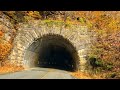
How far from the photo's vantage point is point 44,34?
1064 inches

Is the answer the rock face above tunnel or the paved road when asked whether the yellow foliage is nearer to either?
the rock face above tunnel

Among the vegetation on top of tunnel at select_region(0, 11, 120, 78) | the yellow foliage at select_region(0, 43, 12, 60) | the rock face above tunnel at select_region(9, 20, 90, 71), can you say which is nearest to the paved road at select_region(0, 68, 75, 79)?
the yellow foliage at select_region(0, 43, 12, 60)

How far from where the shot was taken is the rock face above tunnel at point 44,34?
86.9 ft

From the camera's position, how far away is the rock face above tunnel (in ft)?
86.9

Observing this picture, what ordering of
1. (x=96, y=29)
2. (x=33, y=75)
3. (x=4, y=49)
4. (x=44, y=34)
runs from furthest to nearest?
(x=96, y=29) < (x=44, y=34) < (x=4, y=49) < (x=33, y=75)

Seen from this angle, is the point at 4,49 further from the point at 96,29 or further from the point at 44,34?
the point at 96,29

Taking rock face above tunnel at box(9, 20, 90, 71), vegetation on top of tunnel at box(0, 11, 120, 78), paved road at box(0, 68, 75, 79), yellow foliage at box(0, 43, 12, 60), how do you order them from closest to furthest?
paved road at box(0, 68, 75, 79), vegetation on top of tunnel at box(0, 11, 120, 78), yellow foliage at box(0, 43, 12, 60), rock face above tunnel at box(9, 20, 90, 71)

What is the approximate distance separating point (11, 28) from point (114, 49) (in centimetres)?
1122

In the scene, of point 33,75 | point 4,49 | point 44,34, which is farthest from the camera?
point 44,34

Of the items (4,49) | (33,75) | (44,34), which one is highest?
(44,34)

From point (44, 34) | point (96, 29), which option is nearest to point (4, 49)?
point (44, 34)
